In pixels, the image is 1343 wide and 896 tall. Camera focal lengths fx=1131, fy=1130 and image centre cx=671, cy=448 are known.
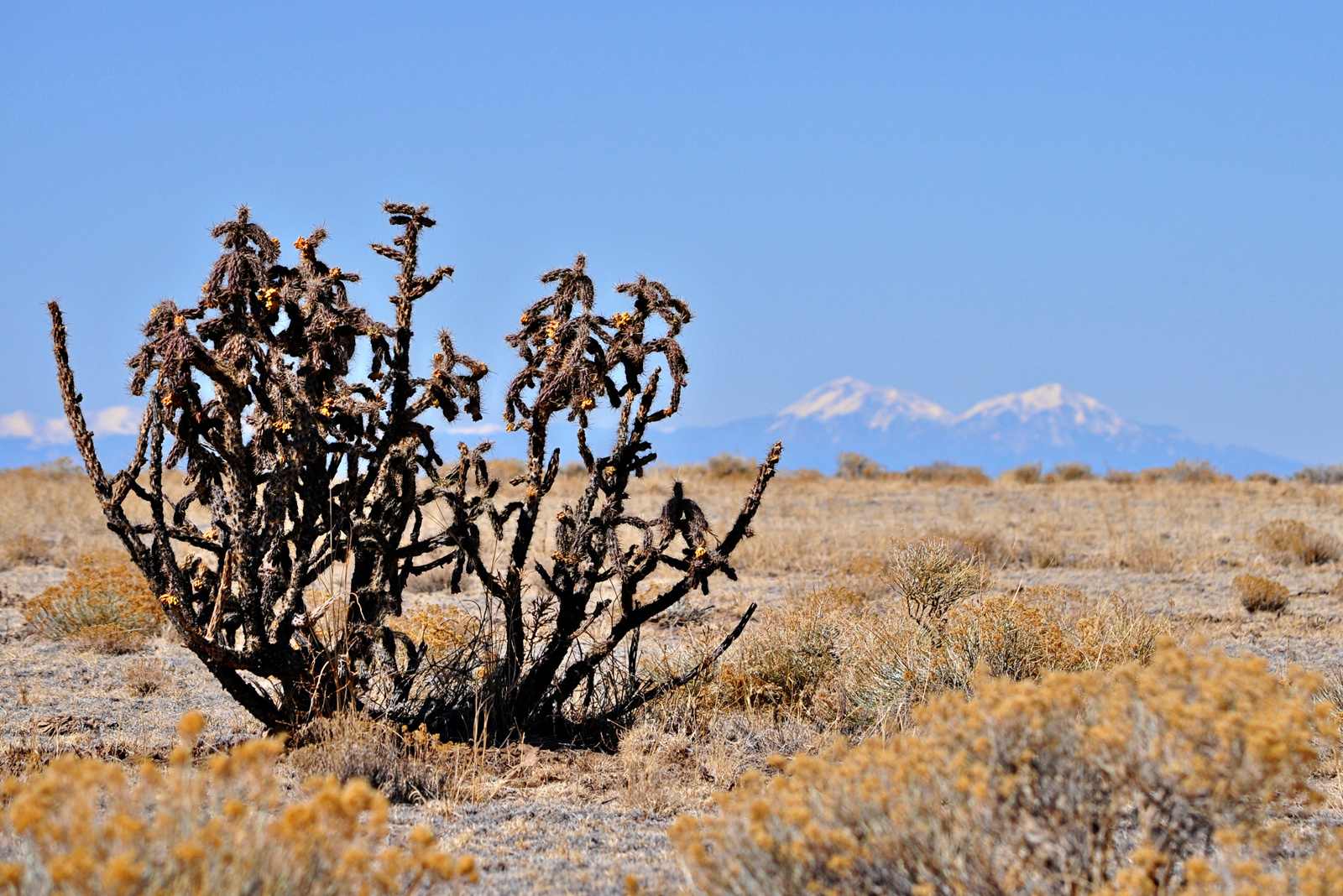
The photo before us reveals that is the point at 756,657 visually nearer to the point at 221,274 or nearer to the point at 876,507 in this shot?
the point at 221,274

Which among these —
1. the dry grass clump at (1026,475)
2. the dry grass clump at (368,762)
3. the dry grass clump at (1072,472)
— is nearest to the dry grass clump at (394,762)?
the dry grass clump at (368,762)

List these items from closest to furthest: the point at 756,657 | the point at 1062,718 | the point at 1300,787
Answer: the point at 1300,787, the point at 1062,718, the point at 756,657

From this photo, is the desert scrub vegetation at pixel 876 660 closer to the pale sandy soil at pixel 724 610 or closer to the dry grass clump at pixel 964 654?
the dry grass clump at pixel 964 654

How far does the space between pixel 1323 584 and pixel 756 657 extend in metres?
8.88

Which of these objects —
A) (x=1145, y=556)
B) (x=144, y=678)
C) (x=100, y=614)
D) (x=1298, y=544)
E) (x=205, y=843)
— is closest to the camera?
(x=205, y=843)

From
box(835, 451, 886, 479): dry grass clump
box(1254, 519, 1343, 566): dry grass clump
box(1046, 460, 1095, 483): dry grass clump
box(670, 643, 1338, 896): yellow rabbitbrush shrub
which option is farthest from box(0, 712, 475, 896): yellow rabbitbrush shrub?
box(1046, 460, 1095, 483): dry grass clump

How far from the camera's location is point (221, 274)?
5613 mm

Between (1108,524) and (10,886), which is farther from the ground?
(1108,524)

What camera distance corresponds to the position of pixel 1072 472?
35.1 m

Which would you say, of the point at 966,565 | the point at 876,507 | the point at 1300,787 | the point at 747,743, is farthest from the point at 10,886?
the point at 876,507

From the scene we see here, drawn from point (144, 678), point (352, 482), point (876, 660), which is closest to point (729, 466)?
point (144, 678)

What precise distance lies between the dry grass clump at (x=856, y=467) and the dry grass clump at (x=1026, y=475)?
372 centimetres

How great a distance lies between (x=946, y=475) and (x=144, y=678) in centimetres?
2834

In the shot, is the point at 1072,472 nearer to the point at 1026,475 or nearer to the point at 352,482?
the point at 1026,475
